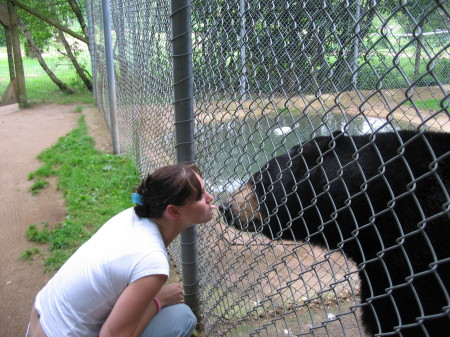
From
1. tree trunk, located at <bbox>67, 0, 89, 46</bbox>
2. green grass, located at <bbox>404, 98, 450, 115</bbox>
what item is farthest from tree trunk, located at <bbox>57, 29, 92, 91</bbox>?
green grass, located at <bbox>404, 98, 450, 115</bbox>

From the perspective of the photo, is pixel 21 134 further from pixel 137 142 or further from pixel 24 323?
pixel 24 323

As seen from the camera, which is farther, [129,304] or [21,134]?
[21,134]

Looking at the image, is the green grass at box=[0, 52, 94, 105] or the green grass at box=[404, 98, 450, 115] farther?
the green grass at box=[0, 52, 94, 105]

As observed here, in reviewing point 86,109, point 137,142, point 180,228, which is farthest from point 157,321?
point 86,109

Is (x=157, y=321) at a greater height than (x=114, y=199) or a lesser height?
greater

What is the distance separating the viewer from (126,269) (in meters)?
1.71

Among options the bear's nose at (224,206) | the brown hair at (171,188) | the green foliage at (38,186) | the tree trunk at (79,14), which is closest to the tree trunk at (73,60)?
the tree trunk at (79,14)

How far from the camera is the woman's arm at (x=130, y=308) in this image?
1607mm

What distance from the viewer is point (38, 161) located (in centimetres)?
719

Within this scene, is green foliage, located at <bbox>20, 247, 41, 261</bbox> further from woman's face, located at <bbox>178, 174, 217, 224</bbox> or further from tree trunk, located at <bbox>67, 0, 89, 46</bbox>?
tree trunk, located at <bbox>67, 0, 89, 46</bbox>

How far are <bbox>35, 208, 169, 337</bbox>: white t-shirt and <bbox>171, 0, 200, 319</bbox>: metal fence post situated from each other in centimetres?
63

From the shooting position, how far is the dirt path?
11.2 ft

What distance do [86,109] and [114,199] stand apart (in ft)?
27.2

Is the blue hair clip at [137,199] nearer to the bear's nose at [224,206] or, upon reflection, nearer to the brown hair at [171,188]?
the brown hair at [171,188]
